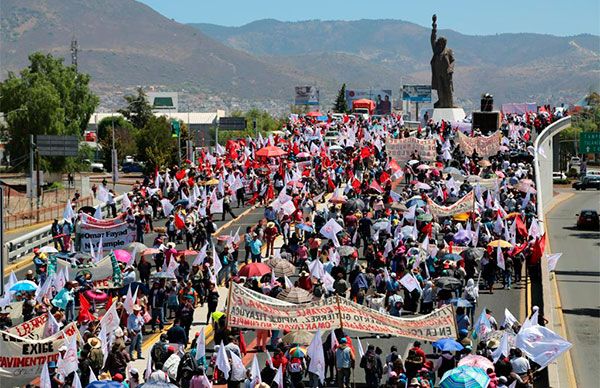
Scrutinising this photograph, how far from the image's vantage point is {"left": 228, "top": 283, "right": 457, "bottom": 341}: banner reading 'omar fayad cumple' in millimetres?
21484

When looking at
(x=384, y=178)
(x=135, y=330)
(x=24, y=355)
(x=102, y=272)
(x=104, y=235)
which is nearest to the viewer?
(x=24, y=355)

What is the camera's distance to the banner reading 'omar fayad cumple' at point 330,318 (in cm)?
2148

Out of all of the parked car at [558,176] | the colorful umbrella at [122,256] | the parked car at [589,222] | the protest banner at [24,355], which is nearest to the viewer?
the protest banner at [24,355]

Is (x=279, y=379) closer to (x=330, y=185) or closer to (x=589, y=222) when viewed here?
(x=330, y=185)

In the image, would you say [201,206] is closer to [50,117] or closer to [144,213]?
[144,213]

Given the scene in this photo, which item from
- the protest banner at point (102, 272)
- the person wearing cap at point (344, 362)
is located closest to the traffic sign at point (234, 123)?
the protest banner at point (102, 272)

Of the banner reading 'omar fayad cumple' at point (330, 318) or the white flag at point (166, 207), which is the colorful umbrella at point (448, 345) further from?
the white flag at point (166, 207)

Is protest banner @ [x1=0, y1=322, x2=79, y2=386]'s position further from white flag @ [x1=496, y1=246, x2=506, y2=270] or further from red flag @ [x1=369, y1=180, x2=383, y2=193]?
red flag @ [x1=369, y1=180, x2=383, y2=193]

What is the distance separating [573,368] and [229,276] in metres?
8.52

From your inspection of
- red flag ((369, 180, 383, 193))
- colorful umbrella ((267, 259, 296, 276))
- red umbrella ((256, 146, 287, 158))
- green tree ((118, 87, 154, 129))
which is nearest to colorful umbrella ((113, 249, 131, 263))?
colorful umbrella ((267, 259, 296, 276))

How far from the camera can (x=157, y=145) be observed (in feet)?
286

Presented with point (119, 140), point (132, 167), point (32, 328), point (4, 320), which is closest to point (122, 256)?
point (4, 320)

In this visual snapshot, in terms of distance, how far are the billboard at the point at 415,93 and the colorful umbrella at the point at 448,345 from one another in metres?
154

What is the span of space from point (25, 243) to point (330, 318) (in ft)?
67.6
